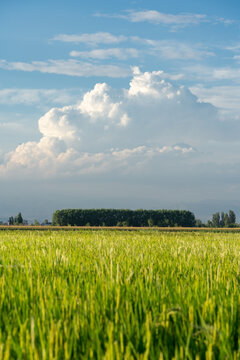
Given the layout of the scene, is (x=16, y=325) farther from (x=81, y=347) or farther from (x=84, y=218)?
(x=84, y=218)

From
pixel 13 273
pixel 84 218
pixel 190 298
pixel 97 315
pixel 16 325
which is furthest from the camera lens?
pixel 84 218

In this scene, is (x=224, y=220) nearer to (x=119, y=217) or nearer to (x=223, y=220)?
(x=223, y=220)

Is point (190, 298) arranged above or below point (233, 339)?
above

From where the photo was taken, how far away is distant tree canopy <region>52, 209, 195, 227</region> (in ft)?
134

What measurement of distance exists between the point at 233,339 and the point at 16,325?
1.14 m

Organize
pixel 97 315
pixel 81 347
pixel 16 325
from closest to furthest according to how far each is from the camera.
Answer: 1. pixel 81 347
2. pixel 97 315
3. pixel 16 325

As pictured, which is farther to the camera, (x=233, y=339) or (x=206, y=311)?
(x=206, y=311)

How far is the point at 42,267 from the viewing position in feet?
11.0

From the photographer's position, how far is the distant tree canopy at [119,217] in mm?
40938

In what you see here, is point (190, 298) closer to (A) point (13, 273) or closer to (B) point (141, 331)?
(B) point (141, 331)

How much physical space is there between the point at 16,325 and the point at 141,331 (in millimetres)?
704

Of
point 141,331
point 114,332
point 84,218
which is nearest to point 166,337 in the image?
point 141,331

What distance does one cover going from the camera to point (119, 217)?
41.7 meters

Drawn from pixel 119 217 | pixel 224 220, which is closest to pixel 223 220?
pixel 224 220
